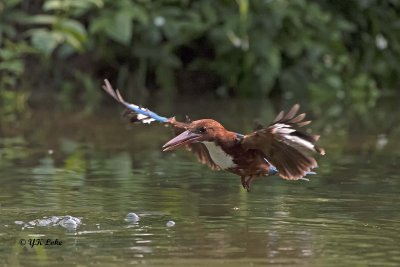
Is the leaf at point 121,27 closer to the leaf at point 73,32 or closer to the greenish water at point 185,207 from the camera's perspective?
the leaf at point 73,32

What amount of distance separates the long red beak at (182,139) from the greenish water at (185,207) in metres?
0.33

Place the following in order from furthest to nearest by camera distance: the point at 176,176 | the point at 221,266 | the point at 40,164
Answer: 1. the point at 40,164
2. the point at 176,176
3. the point at 221,266

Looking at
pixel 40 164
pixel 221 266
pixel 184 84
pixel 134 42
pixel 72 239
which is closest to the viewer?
pixel 221 266

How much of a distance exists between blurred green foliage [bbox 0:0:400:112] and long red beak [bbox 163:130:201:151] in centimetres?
590

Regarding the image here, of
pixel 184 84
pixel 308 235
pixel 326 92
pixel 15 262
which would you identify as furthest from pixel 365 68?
pixel 15 262

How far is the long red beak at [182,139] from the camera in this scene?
503cm

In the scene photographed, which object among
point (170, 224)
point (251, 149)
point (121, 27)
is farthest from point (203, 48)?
point (170, 224)

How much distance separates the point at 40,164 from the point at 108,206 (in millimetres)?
1747

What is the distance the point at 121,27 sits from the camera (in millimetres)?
11016

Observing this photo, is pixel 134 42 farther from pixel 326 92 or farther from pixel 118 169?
pixel 118 169

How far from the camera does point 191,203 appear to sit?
5.47 metres

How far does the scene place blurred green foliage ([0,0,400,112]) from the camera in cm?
1127

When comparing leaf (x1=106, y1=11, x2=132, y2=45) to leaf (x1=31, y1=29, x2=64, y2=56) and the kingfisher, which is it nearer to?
leaf (x1=31, y1=29, x2=64, y2=56)

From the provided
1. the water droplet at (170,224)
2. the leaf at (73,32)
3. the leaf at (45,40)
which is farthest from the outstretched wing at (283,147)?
the leaf at (73,32)
